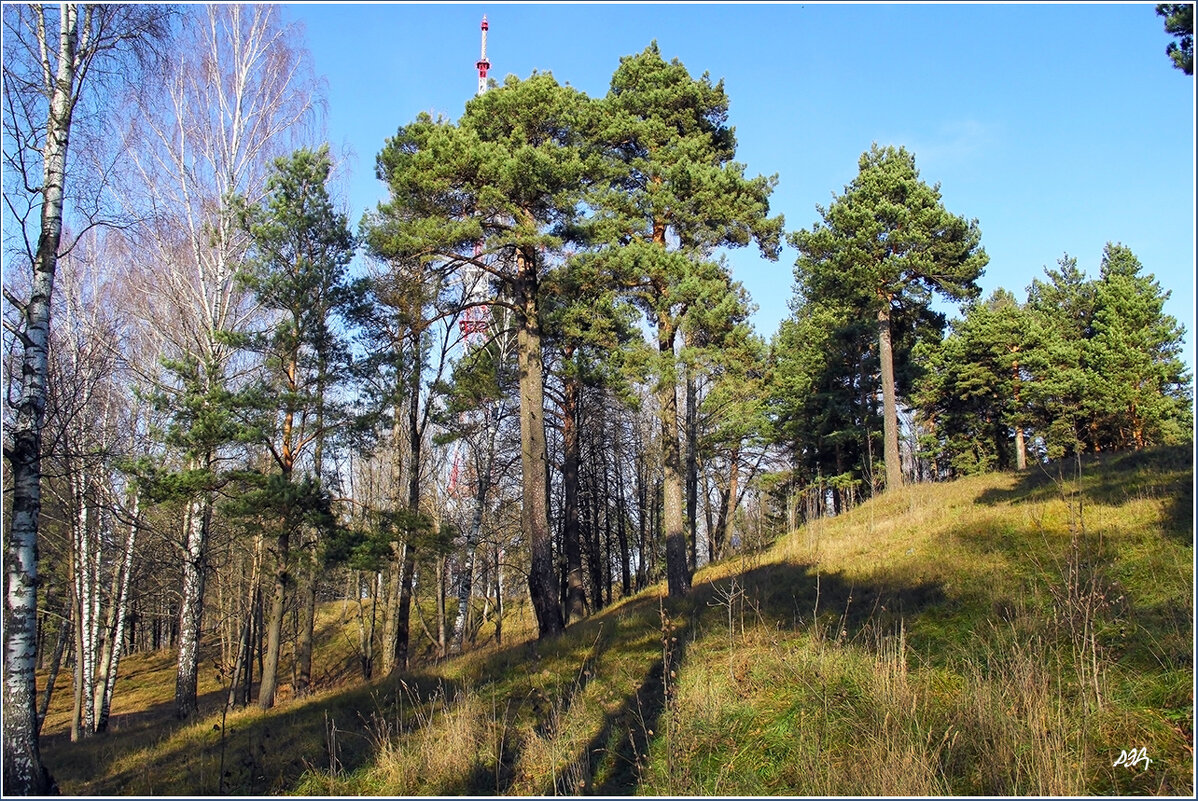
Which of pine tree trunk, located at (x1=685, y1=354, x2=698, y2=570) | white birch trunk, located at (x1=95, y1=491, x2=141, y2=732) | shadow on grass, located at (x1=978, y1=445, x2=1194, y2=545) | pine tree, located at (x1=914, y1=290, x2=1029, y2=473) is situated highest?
pine tree, located at (x1=914, y1=290, x2=1029, y2=473)

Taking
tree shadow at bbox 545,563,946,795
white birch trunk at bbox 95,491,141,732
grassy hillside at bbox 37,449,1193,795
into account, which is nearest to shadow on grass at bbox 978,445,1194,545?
grassy hillside at bbox 37,449,1193,795

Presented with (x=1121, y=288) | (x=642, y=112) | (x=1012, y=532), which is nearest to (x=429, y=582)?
(x=642, y=112)

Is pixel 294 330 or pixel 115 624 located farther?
pixel 115 624

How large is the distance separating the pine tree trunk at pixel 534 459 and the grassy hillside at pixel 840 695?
860 mm

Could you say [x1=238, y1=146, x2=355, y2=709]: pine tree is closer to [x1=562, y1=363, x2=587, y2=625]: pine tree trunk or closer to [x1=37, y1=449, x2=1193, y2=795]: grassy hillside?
[x1=37, y1=449, x2=1193, y2=795]: grassy hillside

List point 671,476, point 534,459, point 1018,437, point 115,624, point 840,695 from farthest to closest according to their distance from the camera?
point 1018,437 → point 115,624 → point 671,476 → point 534,459 → point 840,695

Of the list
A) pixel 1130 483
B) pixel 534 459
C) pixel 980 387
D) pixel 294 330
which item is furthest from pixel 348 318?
pixel 980 387

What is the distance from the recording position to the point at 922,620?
277 inches

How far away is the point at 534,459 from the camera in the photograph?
12.6m

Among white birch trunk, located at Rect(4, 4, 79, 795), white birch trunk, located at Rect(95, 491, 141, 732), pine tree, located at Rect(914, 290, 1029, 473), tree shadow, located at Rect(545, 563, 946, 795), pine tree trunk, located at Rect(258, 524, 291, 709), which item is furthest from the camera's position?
pine tree, located at Rect(914, 290, 1029, 473)

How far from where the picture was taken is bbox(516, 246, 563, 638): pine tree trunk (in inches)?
473

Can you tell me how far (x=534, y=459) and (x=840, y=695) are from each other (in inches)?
313

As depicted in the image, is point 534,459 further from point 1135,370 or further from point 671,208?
point 1135,370

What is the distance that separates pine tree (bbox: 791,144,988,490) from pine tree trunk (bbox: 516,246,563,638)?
472 inches
